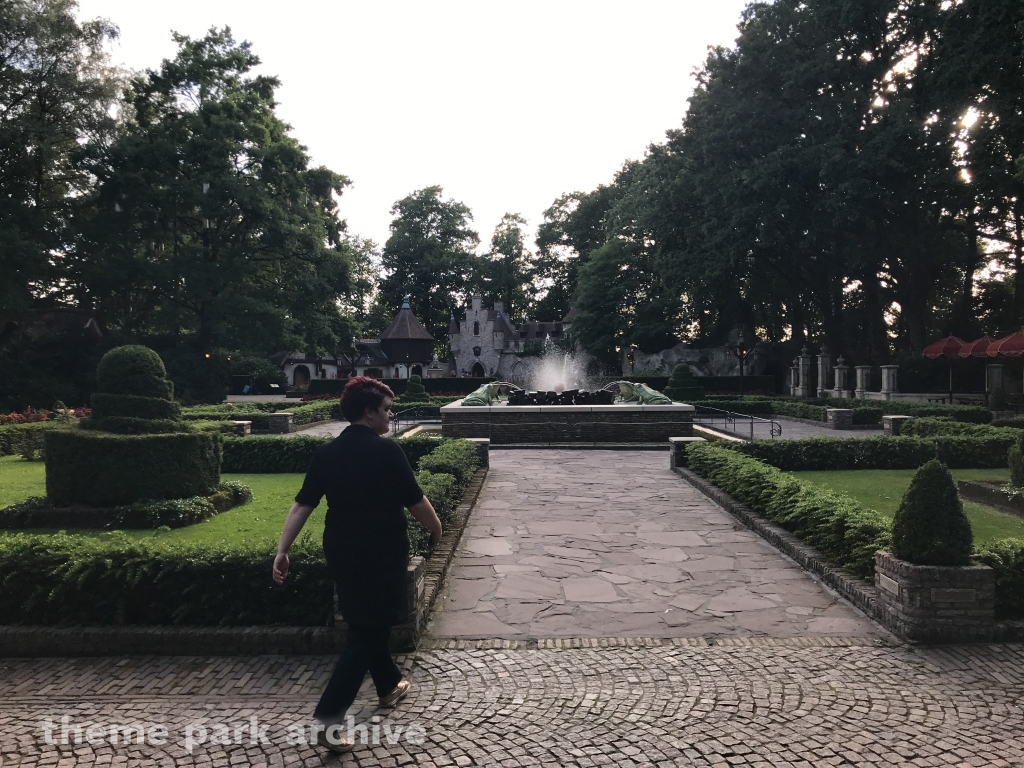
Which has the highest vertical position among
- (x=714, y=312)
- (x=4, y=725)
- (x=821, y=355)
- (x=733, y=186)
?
(x=733, y=186)

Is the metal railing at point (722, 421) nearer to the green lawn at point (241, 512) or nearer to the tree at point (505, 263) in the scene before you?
the green lawn at point (241, 512)

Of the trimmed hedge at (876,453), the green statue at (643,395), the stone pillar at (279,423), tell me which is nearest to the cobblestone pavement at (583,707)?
the trimmed hedge at (876,453)

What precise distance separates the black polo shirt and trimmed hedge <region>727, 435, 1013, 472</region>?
1084 cm

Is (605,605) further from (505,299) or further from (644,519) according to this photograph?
(505,299)

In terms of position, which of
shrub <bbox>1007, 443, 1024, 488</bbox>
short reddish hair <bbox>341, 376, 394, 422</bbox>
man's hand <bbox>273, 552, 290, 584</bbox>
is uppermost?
short reddish hair <bbox>341, 376, 394, 422</bbox>

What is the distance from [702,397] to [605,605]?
2451cm

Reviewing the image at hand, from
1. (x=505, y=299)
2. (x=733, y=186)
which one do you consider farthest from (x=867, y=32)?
(x=505, y=299)

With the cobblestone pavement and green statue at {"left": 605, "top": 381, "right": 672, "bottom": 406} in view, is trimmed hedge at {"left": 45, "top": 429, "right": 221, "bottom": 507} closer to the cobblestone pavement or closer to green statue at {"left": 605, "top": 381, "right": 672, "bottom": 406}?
the cobblestone pavement

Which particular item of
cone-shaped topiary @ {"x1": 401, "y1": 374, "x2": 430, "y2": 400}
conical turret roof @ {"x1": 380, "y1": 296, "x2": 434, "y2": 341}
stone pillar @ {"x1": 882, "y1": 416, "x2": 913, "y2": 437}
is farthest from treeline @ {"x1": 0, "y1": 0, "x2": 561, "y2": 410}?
stone pillar @ {"x1": 882, "y1": 416, "x2": 913, "y2": 437}

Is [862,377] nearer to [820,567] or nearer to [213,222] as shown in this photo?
[820,567]

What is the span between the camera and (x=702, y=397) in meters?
29.3

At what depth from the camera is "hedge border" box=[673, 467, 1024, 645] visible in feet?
16.7

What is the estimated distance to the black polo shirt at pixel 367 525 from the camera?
3.69 meters

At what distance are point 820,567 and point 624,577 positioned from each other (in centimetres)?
192
